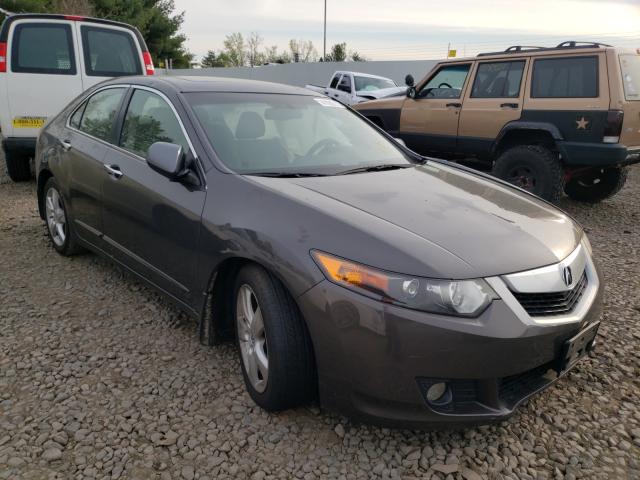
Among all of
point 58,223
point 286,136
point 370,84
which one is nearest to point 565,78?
point 286,136

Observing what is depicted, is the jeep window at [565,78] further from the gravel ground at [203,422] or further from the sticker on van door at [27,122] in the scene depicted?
the sticker on van door at [27,122]

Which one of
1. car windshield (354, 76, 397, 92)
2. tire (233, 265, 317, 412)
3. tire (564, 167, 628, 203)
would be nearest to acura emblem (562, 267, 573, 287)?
tire (233, 265, 317, 412)

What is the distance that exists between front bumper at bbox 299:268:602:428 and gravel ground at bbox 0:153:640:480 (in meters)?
0.28

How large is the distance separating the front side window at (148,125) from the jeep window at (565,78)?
4670mm

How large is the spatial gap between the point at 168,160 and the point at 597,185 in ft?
20.3

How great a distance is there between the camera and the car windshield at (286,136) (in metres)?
2.90

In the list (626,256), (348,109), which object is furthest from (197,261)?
(626,256)

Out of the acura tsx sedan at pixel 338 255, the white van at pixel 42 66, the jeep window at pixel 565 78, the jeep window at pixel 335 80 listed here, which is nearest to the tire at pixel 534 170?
the jeep window at pixel 565 78

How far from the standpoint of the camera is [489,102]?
669 centimetres

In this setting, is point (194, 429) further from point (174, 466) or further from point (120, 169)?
point (120, 169)

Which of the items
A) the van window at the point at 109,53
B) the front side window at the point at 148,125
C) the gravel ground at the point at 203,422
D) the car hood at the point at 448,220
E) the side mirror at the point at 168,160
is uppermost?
the van window at the point at 109,53

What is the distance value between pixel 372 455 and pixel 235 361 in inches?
39.9

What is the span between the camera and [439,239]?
7.13 feet

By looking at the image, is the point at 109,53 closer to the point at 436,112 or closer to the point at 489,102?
the point at 436,112
